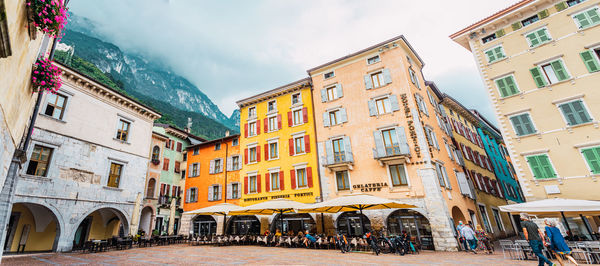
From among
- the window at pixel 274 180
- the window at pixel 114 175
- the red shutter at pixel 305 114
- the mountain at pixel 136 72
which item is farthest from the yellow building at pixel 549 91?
the mountain at pixel 136 72

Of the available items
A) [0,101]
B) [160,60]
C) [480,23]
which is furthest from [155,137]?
[160,60]

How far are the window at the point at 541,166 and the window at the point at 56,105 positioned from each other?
2875 centimetres

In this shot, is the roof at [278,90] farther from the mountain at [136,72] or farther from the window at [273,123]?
the mountain at [136,72]

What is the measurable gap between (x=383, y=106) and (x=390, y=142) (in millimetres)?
3021

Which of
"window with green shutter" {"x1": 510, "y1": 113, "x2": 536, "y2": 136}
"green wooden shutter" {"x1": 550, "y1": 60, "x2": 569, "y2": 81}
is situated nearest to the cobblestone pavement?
"window with green shutter" {"x1": 510, "y1": 113, "x2": 536, "y2": 136}

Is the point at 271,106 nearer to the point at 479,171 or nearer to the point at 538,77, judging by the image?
the point at 538,77

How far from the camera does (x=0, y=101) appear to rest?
4.58 metres

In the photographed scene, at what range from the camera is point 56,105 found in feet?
51.2

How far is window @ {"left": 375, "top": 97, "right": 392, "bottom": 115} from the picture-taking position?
1895cm

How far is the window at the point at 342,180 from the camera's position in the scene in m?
18.8

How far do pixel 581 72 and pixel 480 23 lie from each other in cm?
656

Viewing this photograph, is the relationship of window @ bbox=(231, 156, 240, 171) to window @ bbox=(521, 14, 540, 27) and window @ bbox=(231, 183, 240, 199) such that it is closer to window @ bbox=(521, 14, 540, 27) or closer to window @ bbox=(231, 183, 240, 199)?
window @ bbox=(231, 183, 240, 199)

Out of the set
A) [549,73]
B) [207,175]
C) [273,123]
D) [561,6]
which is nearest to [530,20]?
[561,6]

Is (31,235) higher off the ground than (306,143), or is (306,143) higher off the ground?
(306,143)
